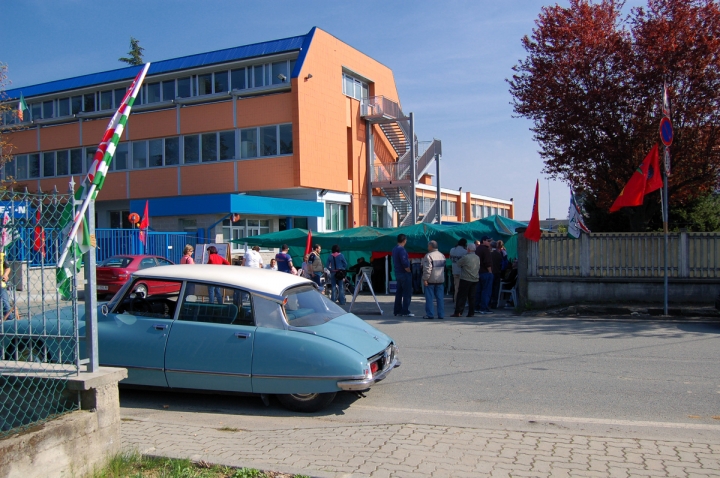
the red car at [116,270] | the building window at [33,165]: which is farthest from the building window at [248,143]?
the building window at [33,165]

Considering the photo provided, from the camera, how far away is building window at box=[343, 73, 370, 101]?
111ft

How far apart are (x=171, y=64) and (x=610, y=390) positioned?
1234 inches

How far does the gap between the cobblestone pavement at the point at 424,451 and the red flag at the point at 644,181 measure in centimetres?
936

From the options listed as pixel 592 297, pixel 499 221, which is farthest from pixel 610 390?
pixel 499 221

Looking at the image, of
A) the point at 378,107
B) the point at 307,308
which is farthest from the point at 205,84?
the point at 307,308

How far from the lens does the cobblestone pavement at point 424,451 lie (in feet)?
14.6

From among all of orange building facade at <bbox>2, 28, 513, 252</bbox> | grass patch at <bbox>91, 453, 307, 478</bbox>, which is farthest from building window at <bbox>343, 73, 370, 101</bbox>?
grass patch at <bbox>91, 453, 307, 478</bbox>

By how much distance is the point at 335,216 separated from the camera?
33.3 meters

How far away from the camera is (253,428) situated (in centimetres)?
578

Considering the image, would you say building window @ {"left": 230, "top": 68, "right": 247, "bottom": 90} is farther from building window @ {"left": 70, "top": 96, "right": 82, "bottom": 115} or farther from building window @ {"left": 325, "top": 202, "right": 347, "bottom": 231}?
building window @ {"left": 70, "top": 96, "right": 82, "bottom": 115}

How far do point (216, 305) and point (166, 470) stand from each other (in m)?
2.31

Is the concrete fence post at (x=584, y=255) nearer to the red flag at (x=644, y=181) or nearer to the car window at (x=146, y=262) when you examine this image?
the red flag at (x=644, y=181)

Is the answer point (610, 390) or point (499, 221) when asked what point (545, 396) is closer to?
point (610, 390)

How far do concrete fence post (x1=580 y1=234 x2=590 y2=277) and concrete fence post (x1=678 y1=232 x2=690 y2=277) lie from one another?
6.46 ft
